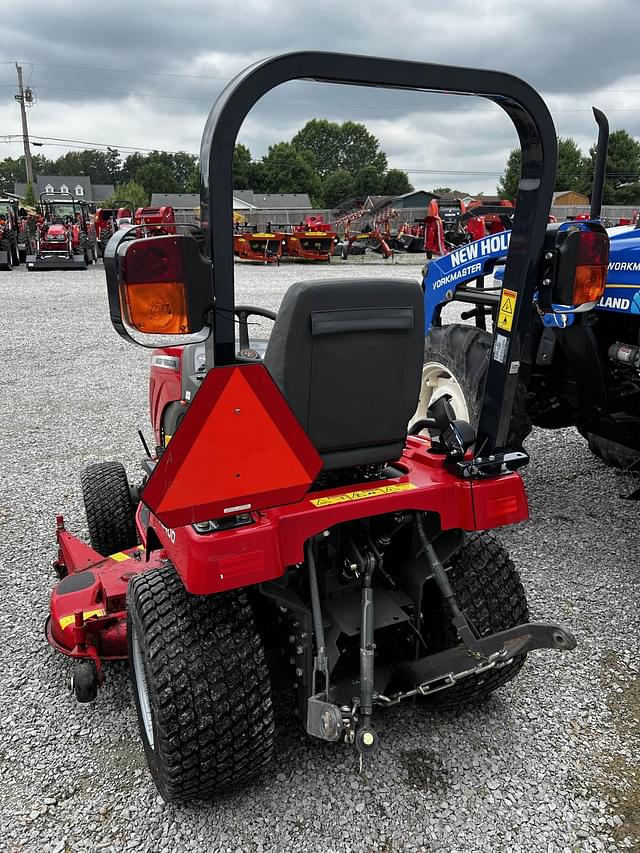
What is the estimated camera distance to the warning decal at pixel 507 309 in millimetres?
1900

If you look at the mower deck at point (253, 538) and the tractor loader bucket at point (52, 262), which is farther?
the tractor loader bucket at point (52, 262)

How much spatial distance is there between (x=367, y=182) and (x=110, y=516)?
164 ft

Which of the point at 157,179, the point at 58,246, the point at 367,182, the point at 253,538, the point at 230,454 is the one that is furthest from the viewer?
the point at 157,179

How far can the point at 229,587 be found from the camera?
5.64 ft

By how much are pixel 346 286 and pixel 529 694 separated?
61.9 inches

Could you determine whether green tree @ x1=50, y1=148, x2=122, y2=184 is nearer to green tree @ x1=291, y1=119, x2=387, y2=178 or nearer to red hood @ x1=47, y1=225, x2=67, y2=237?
green tree @ x1=291, y1=119, x2=387, y2=178

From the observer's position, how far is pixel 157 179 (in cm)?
6800

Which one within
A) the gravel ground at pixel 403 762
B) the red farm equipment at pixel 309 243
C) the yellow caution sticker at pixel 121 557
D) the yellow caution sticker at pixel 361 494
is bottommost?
the gravel ground at pixel 403 762

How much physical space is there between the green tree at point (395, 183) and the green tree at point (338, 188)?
136 inches

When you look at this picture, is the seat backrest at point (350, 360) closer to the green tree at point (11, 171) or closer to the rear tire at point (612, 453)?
the rear tire at point (612, 453)

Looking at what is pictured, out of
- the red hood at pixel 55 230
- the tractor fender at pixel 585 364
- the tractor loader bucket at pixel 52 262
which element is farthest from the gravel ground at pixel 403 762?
the red hood at pixel 55 230

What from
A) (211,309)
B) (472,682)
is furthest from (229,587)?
(472,682)

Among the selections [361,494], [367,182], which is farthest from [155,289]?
[367,182]

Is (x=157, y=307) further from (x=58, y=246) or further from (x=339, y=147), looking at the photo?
(x=339, y=147)
